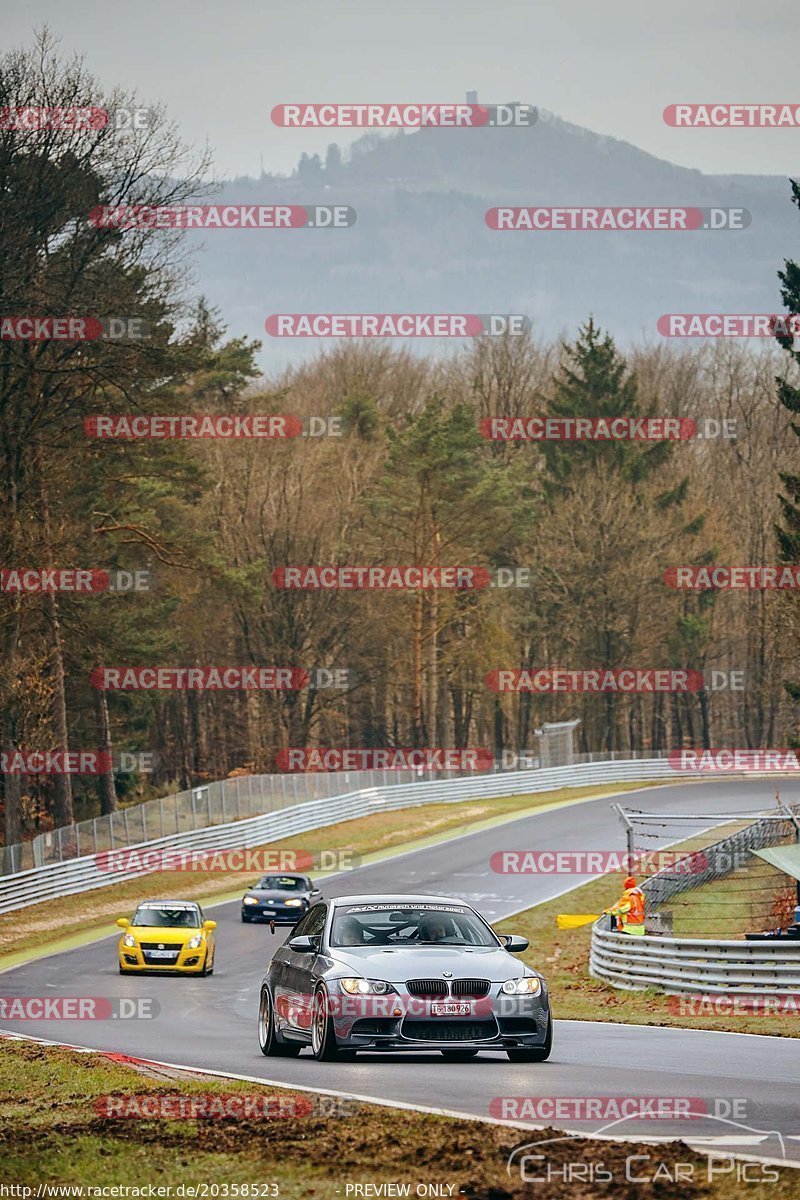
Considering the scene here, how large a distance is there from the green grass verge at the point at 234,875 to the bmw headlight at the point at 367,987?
20456 mm

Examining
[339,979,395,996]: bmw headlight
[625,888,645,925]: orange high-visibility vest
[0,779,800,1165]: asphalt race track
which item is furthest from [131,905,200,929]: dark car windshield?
[339,979,395,996]: bmw headlight

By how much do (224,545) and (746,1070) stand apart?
56957 millimetres

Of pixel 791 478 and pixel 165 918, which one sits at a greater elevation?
pixel 791 478

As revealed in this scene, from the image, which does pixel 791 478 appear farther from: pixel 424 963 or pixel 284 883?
pixel 424 963

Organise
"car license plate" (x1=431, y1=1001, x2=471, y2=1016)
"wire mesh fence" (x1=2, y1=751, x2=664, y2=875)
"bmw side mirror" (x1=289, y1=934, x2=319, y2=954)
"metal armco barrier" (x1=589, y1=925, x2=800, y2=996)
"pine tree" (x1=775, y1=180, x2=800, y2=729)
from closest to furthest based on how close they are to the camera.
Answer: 1. "car license plate" (x1=431, y1=1001, x2=471, y2=1016)
2. "bmw side mirror" (x1=289, y1=934, x2=319, y2=954)
3. "metal armco barrier" (x1=589, y1=925, x2=800, y2=996)
4. "wire mesh fence" (x1=2, y1=751, x2=664, y2=875)
5. "pine tree" (x1=775, y1=180, x2=800, y2=729)

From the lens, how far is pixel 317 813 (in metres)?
53.9

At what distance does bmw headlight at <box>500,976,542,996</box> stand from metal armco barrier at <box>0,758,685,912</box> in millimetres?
26937

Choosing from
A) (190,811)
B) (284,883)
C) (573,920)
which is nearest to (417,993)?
(573,920)

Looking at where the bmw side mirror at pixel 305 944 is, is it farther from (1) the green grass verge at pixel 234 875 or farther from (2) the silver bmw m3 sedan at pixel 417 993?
(1) the green grass verge at pixel 234 875

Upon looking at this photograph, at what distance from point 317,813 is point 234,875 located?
Answer: 27.5ft

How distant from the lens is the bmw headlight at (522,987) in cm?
1288

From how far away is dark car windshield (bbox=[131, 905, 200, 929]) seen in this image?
92.1 feet

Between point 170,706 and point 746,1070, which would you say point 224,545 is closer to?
point 170,706

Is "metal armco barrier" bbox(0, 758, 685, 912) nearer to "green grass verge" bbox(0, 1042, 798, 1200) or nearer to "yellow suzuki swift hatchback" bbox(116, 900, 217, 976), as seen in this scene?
"yellow suzuki swift hatchback" bbox(116, 900, 217, 976)
